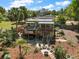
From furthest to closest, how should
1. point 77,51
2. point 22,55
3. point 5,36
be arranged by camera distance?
1. point 5,36
2. point 77,51
3. point 22,55

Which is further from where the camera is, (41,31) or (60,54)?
(41,31)

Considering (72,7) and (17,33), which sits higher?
(72,7)

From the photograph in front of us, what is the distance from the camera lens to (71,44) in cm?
3428

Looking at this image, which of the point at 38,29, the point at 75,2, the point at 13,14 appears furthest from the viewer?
the point at 13,14

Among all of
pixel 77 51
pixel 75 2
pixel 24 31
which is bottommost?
pixel 77 51

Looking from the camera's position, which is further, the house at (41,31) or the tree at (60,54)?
the house at (41,31)

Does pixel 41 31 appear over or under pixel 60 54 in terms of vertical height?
over

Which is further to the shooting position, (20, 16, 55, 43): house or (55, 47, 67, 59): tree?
(20, 16, 55, 43): house

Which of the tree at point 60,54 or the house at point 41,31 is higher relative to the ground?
the house at point 41,31

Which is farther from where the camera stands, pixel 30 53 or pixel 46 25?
pixel 46 25

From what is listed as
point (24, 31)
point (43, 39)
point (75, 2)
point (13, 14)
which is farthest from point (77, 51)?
point (13, 14)

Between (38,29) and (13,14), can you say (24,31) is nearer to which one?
(38,29)

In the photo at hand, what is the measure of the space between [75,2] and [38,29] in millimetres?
24185

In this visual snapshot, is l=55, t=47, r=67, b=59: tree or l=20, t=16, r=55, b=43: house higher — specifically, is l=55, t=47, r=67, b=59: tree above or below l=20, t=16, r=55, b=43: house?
below
